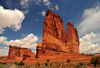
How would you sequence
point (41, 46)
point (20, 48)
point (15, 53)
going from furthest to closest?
1. point (20, 48)
2. point (15, 53)
3. point (41, 46)

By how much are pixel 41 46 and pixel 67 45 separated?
62.8 feet

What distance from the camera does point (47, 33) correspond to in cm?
3334

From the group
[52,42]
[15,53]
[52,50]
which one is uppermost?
[52,42]

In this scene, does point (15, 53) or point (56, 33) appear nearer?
point (56, 33)

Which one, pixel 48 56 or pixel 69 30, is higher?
pixel 69 30

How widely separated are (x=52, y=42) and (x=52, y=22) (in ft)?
38.6

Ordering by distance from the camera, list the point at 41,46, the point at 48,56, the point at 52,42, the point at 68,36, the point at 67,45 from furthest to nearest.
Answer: the point at 68,36, the point at 67,45, the point at 52,42, the point at 41,46, the point at 48,56

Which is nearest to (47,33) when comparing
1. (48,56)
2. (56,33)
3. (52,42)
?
(52,42)

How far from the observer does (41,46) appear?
100 ft

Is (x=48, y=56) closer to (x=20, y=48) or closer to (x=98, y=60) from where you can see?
(x=98, y=60)

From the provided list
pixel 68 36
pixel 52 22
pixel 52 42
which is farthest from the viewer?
pixel 68 36

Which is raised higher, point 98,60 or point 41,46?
point 41,46

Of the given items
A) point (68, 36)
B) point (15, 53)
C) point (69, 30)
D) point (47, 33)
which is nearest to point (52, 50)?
point (47, 33)

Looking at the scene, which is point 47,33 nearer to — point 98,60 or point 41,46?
point 41,46
